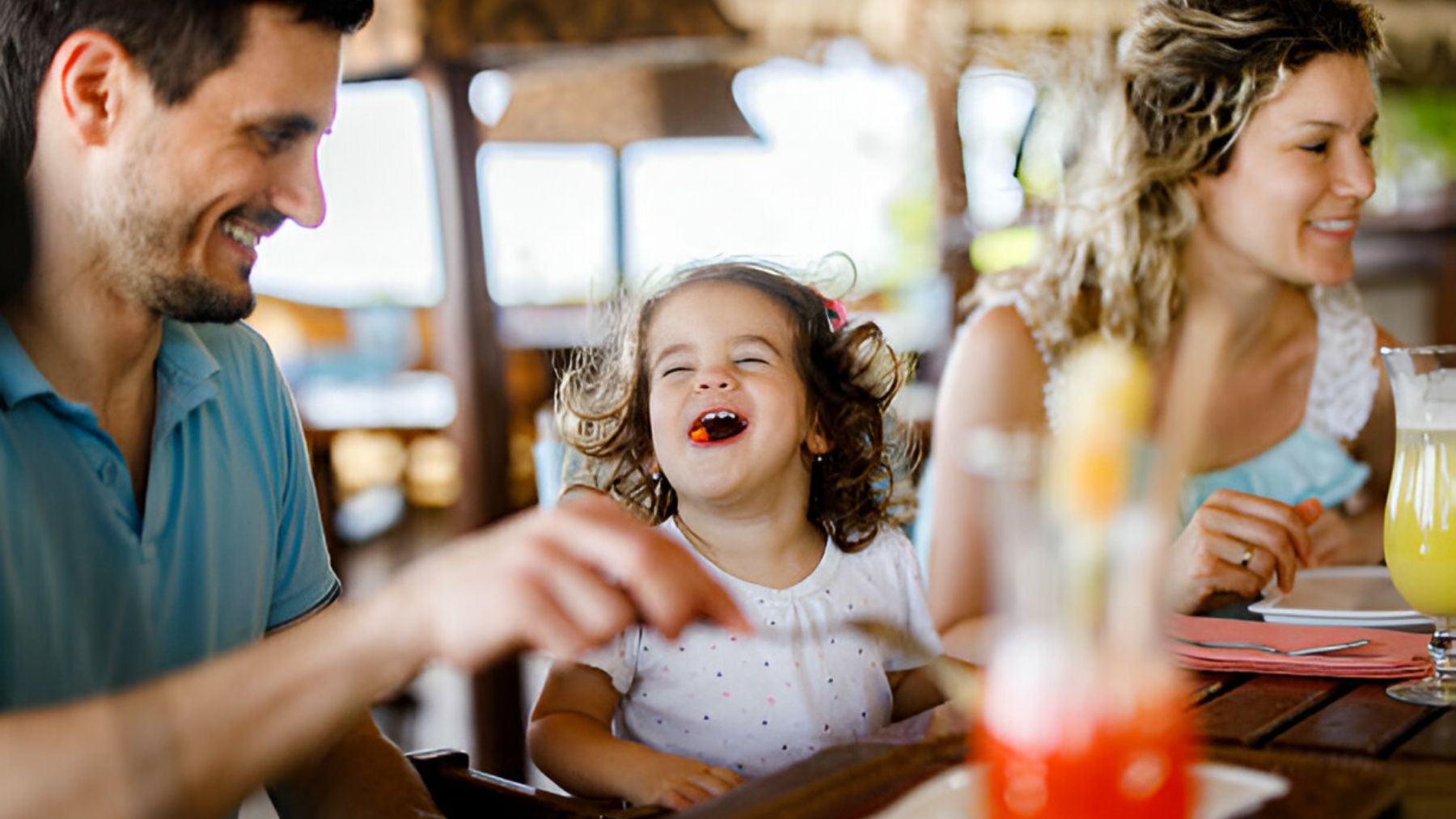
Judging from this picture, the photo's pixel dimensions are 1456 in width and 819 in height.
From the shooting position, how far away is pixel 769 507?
6.03 feet

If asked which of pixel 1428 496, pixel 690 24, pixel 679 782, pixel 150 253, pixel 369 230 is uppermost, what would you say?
pixel 690 24

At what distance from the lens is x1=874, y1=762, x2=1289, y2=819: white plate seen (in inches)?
35.4

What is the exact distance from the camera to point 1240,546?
66.1 inches

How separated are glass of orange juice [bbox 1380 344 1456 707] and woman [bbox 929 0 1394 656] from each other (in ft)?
2.19

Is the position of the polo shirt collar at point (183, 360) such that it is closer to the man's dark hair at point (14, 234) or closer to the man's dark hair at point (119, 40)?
the man's dark hair at point (14, 234)

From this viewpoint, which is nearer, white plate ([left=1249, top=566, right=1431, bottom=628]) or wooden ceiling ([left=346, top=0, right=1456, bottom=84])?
white plate ([left=1249, top=566, right=1431, bottom=628])

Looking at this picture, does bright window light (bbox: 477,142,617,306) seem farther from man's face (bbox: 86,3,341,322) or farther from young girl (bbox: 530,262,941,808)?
man's face (bbox: 86,3,341,322)

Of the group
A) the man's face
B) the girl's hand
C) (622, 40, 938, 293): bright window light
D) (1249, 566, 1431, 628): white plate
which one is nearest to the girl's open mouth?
the girl's hand

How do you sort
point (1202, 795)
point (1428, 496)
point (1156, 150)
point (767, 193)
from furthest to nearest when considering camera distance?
point (767, 193)
point (1156, 150)
point (1428, 496)
point (1202, 795)

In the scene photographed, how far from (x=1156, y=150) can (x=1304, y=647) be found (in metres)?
1.10

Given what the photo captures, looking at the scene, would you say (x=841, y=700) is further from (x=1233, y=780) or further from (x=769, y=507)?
(x=1233, y=780)

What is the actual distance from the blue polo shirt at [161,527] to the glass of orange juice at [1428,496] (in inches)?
45.7

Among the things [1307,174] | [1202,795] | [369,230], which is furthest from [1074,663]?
[369,230]

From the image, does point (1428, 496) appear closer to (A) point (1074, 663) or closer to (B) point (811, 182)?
(A) point (1074, 663)
